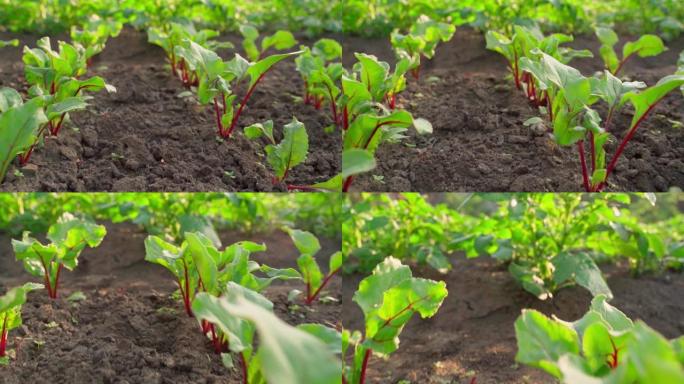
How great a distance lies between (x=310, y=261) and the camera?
8.86 feet

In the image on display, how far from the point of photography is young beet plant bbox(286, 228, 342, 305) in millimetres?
2686

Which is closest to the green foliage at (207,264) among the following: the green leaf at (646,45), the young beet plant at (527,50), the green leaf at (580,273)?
the green leaf at (580,273)

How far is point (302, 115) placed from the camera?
3520mm

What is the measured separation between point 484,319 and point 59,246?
163cm

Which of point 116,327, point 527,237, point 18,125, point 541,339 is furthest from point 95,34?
point 541,339

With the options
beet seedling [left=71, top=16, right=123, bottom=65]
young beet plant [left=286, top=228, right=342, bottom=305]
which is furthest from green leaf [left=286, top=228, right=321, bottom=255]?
beet seedling [left=71, top=16, right=123, bottom=65]

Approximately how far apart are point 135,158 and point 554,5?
273 cm

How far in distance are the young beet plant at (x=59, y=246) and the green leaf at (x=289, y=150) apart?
721 millimetres

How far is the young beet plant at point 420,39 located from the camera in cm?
351

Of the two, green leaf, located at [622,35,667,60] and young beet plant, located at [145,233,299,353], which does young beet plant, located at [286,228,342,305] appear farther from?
green leaf, located at [622,35,667,60]

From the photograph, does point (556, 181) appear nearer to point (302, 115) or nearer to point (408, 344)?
point (408, 344)

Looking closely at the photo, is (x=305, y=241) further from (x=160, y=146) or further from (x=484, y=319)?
(x=160, y=146)

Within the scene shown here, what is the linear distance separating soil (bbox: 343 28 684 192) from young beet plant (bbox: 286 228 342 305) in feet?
1.24

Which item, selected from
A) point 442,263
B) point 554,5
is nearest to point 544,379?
point 442,263
